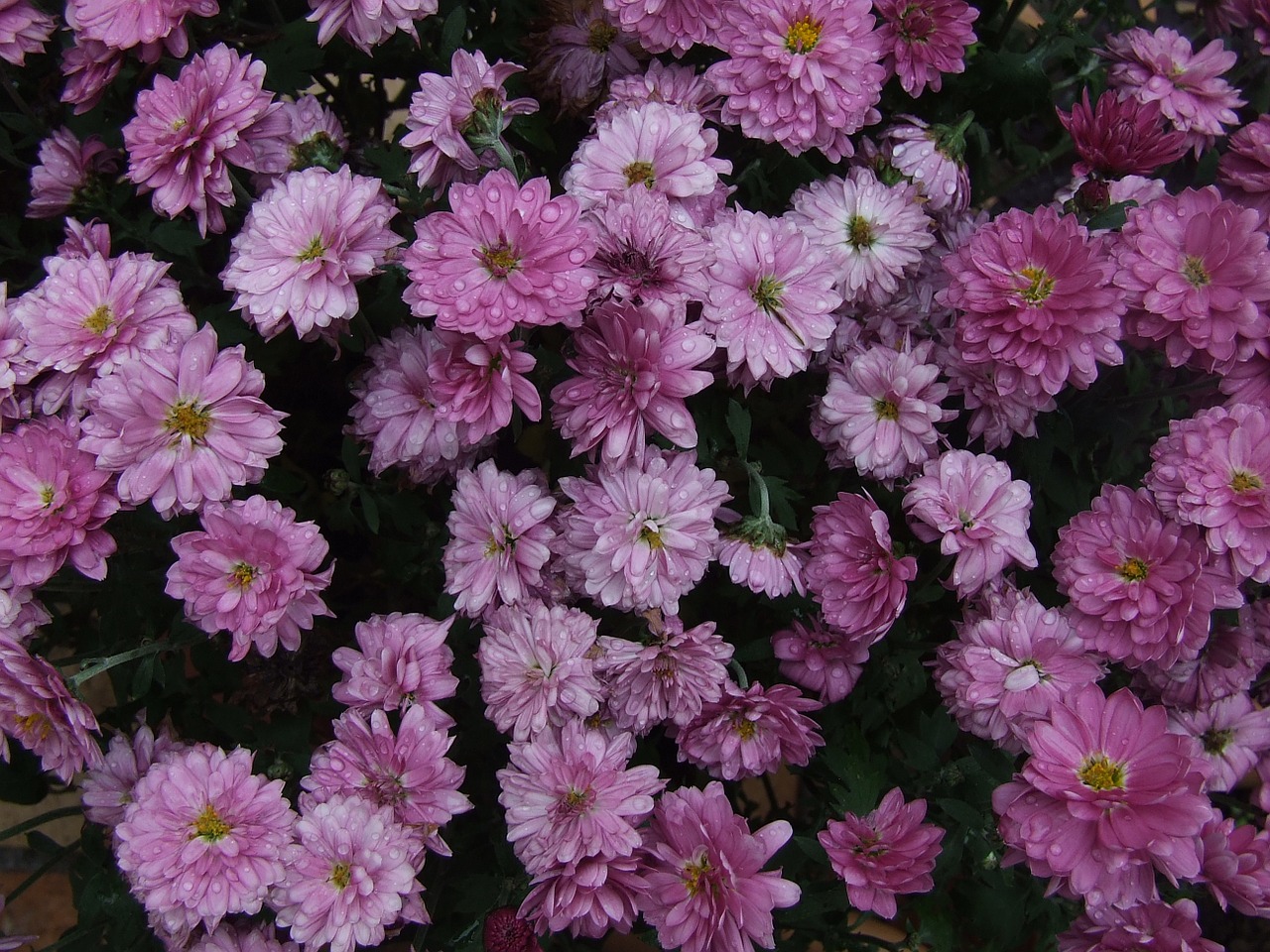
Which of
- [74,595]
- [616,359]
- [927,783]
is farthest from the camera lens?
[74,595]

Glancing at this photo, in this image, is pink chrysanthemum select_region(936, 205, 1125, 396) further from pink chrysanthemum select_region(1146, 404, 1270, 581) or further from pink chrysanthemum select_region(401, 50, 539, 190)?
pink chrysanthemum select_region(401, 50, 539, 190)

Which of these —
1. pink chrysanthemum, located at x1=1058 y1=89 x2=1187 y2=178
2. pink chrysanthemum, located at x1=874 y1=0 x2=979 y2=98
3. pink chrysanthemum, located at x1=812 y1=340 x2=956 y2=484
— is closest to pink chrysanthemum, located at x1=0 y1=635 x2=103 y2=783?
pink chrysanthemum, located at x1=812 y1=340 x2=956 y2=484

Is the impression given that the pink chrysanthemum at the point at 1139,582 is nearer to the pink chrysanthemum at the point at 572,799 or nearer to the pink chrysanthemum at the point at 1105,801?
the pink chrysanthemum at the point at 1105,801

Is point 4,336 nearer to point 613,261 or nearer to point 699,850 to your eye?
point 613,261

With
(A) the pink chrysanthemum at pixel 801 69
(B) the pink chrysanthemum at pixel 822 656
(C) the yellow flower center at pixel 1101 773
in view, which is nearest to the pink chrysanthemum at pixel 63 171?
(A) the pink chrysanthemum at pixel 801 69

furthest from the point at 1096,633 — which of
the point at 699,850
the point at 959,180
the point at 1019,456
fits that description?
the point at 959,180

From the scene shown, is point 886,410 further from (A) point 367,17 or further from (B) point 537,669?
(A) point 367,17

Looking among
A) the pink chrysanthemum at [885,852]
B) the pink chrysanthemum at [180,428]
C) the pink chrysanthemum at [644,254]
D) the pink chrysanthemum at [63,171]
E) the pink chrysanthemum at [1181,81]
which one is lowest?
the pink chrysanthemum at [885,852]
